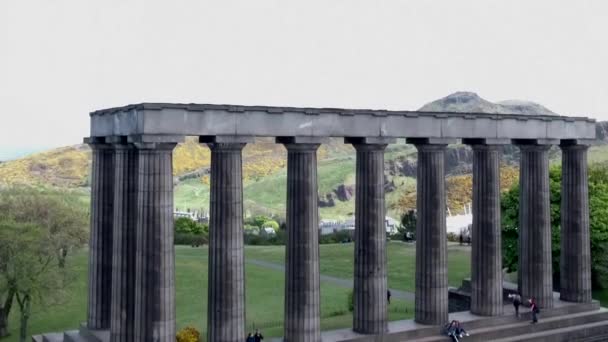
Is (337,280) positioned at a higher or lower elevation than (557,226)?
lower

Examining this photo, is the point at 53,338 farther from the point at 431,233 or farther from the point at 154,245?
the point at 431,233

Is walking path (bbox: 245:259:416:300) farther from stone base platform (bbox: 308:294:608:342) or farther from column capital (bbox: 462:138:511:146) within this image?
column capital (bbox: 462:138:511:146)

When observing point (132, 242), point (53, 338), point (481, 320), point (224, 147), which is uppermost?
point (224, 147)

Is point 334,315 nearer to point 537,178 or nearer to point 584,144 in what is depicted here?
point 537,178

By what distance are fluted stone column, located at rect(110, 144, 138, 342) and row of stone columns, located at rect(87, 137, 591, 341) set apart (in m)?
0.07

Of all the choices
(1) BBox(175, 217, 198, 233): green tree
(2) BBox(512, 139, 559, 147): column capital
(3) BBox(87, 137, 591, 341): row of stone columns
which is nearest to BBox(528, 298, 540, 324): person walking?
(3) BBox(87, 137, 591, 341): row of stone columns

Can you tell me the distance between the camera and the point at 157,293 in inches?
1470

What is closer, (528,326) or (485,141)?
(485,141)

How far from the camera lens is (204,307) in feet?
233

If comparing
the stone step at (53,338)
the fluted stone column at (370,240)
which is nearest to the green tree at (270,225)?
the stone step at (53,338)

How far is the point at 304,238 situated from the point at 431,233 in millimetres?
11228

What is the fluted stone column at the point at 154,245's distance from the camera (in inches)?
1449

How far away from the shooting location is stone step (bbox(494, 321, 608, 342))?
5053 cm

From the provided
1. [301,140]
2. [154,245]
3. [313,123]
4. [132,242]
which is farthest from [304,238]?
[132,242]
